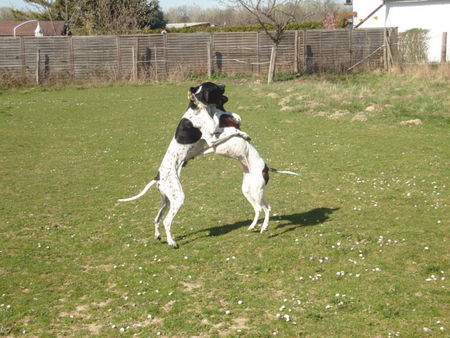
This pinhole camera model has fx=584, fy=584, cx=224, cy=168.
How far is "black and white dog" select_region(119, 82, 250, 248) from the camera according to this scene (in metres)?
8.36

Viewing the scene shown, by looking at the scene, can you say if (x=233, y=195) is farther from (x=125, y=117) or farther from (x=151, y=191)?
(x=125, y=117)

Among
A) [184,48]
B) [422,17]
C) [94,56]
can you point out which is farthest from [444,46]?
[94,56]

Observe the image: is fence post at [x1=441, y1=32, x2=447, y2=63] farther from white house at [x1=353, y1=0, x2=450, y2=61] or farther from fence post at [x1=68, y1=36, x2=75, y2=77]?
fence post at [x1=68, y1=36, x2=75, y2=77]

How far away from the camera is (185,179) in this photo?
1356cm

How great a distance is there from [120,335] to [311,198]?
599 centimetres

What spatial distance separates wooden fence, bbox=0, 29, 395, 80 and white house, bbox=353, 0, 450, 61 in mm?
4462

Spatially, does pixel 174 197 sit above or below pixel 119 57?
below

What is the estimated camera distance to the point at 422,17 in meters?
37.6

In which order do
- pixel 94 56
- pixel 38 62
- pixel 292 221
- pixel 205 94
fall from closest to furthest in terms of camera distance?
pixel 205 94
pixel 292 221
pixel 38 62
pixel 94 56

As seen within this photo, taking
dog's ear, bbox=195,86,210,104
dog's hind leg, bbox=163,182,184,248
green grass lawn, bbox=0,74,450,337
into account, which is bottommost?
green grass lawn, bbox=0,74,450,337

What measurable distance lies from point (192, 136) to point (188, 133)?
7 centimetres

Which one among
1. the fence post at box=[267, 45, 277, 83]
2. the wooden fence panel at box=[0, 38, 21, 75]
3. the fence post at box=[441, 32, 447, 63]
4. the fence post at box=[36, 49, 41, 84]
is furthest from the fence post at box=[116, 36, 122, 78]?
the fence post at box=[441, 32, 447, 63]

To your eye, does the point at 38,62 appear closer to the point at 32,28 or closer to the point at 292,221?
the point at 32,28

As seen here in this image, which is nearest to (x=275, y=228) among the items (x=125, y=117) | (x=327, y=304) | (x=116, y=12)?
(x=327, y=304)
